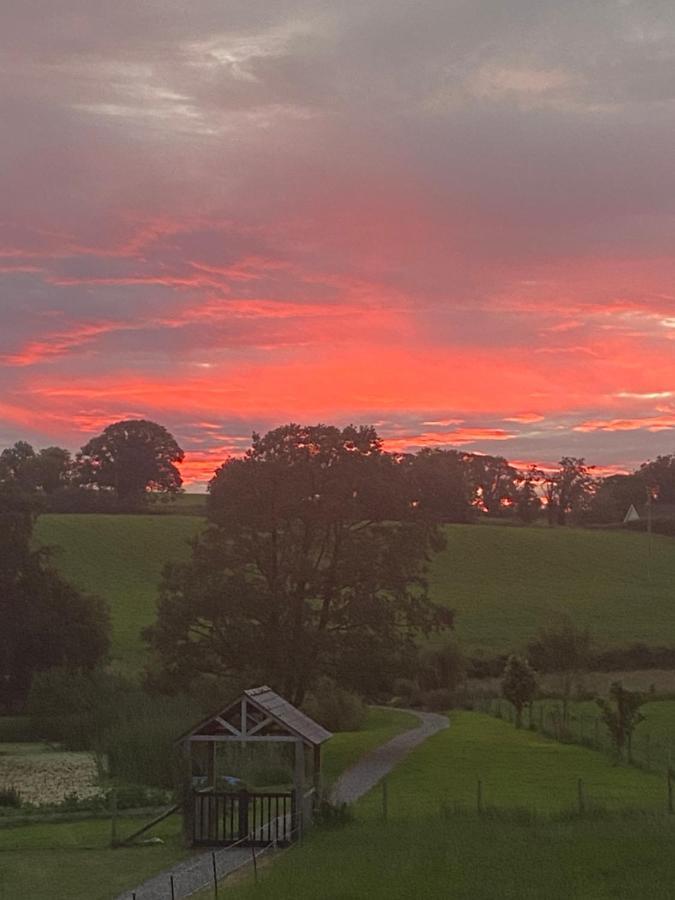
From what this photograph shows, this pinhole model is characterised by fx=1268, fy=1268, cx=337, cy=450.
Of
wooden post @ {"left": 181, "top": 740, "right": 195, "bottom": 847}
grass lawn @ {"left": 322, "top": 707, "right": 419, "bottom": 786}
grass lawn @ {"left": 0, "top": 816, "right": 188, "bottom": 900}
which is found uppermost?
wooden post @ {"left": 181, "top": 740, "right": 195, "bottom": 847}

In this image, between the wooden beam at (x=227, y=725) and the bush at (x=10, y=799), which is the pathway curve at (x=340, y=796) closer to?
the wooden beam at (x=227, y=725)

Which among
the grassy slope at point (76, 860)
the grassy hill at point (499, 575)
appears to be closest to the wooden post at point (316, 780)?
the grassy slope at point (76, 860)

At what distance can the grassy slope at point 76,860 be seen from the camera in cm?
2277

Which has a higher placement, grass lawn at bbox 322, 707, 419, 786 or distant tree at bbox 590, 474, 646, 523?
distant tree at bbox 590, 474, 646, 523

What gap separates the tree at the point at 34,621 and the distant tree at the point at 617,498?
9993cm

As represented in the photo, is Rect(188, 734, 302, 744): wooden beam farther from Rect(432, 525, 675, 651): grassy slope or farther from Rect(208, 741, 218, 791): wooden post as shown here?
Rect(432, 525, 675, 651): grassy slope

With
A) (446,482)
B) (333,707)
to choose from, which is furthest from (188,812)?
(446,482)

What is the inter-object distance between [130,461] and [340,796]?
127423mm

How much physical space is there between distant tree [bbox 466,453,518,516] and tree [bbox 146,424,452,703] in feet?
404

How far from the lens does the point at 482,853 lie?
23.7 metres

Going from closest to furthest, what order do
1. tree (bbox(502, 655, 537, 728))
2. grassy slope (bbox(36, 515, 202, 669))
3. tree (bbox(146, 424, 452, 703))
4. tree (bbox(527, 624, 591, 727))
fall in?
tree (bbox(146, 424, 452, 703))
tree (bbox(502, 655, 537, 728))
tree (bbox(527, 624, 591, 727))
grassy slope (bbox(36, 515, 202, 669))

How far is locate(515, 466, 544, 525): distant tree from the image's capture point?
158 meters

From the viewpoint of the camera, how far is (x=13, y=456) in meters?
180

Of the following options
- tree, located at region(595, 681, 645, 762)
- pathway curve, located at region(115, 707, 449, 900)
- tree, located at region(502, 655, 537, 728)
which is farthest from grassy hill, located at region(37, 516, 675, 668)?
tree, located at region(595, 681, 645, 762)
